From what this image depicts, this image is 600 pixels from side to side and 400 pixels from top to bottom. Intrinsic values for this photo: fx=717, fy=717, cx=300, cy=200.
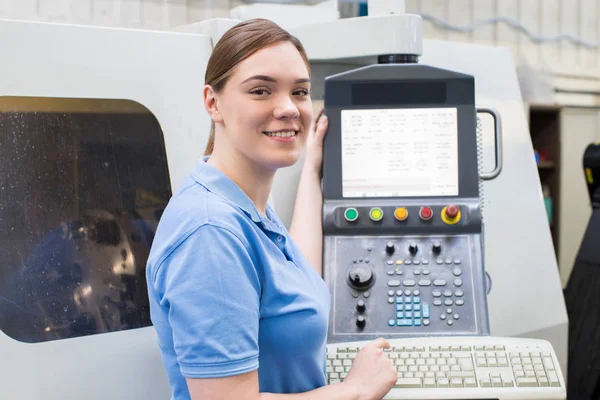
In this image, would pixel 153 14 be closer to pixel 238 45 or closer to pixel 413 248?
pixel 413 248

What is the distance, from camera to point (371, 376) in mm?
1068

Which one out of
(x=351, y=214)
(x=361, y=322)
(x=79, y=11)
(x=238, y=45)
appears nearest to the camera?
(x=238, y=45)

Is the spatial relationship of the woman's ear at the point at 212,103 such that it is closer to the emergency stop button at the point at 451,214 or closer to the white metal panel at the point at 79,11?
the emergency stop button at the point at 451,214

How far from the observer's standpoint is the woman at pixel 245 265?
33.0 inches

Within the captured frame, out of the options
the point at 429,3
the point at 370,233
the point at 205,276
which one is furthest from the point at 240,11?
the point at 429,3

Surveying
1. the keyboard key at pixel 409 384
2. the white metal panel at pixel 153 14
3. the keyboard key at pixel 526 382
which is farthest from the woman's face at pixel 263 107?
the white metal panel at pixel 153 14

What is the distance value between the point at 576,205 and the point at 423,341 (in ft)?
11.1

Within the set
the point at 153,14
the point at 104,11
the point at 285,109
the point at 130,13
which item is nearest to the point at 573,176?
the point at 153,14

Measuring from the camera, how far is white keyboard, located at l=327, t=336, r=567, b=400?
1195 mm

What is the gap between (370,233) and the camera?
1.54 metres

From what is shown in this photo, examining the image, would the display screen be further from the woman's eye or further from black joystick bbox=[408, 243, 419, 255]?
the woman's eye

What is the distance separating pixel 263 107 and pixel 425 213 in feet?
2.12

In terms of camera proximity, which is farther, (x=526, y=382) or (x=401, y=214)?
(x=401, y=214)

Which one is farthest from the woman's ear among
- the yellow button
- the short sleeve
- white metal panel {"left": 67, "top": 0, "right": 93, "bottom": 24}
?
white metal panel {"left": 67, "top": 0, "right": 93, "bottom": 24}
